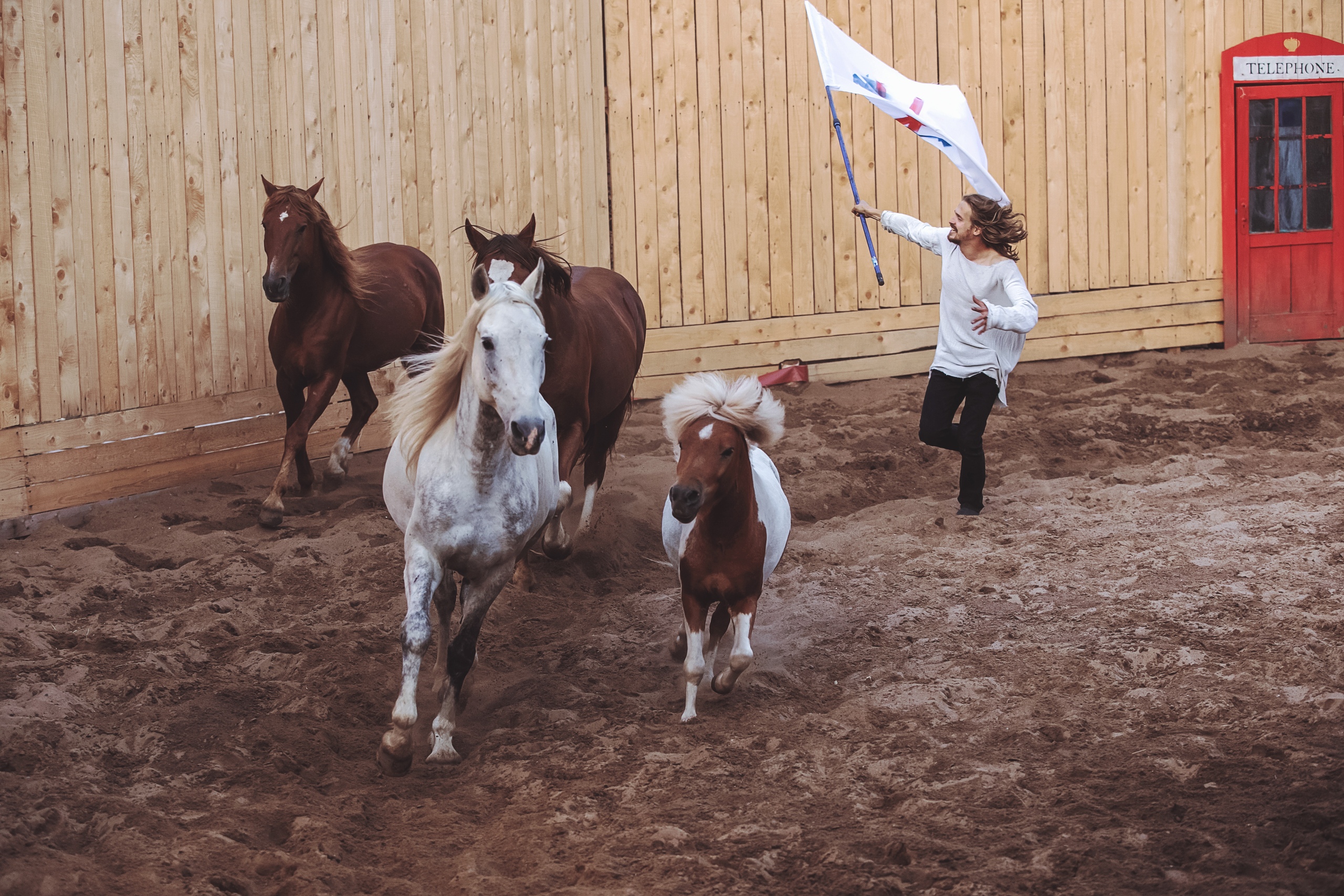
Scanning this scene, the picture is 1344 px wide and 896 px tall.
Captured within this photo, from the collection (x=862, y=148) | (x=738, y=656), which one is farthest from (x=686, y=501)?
(x=862, y=148)

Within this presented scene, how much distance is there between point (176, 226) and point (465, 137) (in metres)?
2.37

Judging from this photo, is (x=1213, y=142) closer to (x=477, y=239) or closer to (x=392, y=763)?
(x=477, y=239)

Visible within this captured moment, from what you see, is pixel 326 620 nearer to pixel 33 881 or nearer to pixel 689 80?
pixel 33 881

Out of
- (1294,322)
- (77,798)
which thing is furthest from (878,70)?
(1294,322)

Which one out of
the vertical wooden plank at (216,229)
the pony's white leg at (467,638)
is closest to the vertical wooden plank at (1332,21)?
the vertical wooden plank at (216,229)

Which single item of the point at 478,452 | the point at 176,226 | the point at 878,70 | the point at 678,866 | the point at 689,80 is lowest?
the point at 678,866

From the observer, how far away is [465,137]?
9219 mm

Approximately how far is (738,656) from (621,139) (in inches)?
262

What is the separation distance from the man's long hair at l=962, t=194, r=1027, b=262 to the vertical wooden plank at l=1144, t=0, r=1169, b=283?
5.31 meters

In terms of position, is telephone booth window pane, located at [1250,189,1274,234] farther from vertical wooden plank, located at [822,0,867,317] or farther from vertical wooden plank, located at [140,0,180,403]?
vertical wooden plank, located at [140,0,180,403]

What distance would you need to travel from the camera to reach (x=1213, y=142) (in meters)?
11.5

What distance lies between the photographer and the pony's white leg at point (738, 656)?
445cm

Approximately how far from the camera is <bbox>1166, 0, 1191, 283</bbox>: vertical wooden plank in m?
11.3

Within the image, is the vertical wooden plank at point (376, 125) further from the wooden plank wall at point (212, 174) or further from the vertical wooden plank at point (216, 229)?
the vertical wooden plank at point (216, 229)
